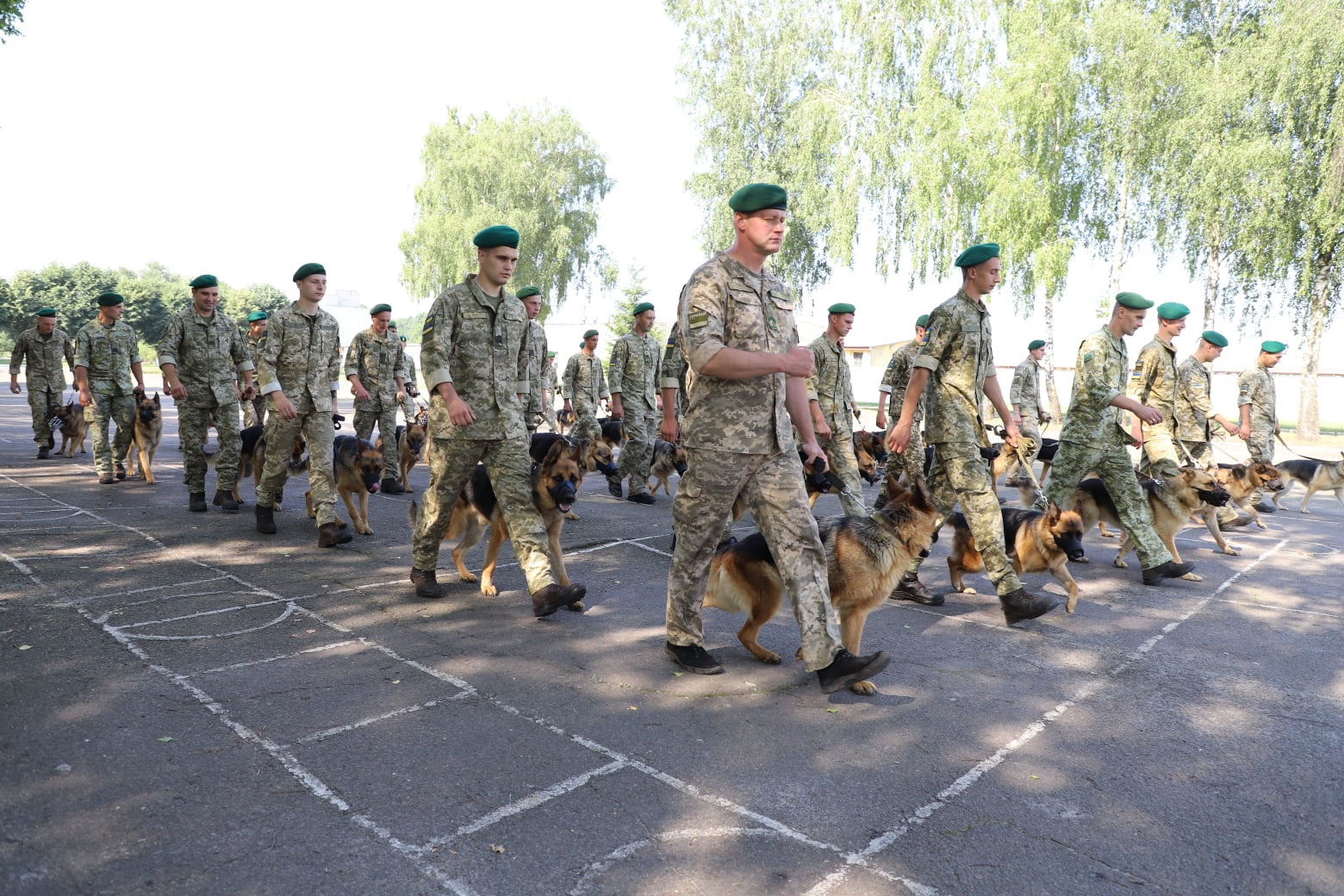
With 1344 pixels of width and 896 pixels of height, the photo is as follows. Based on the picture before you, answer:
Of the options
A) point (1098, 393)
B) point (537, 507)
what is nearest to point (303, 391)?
point (537, 507)

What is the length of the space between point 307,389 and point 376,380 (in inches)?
149

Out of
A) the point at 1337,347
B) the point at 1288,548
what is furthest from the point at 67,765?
the point at 1337,347

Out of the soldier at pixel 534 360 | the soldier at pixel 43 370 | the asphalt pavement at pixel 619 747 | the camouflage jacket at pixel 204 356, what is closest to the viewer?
the asphalt pavement at pixel 619 747

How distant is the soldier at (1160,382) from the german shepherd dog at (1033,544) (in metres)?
2.20

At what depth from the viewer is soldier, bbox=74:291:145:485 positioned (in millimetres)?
10938

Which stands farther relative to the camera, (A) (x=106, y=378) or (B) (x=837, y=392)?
(A) (x=106, y=378)

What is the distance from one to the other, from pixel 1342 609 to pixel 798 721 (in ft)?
16.8

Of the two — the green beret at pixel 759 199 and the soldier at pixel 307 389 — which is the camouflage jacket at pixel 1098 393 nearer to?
the green beret at pixel 759 199

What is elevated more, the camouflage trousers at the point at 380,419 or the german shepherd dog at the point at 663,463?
the camouflage trousers at the point at 380,419

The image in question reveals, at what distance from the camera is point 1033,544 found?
21.4 ft

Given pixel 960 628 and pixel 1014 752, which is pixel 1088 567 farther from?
pixel 1014 752

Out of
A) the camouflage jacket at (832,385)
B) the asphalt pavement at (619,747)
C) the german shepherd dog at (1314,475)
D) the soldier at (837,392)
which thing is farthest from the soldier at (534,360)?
the german shepherd dog at (1314,475)

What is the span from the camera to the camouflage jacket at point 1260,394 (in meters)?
11.9

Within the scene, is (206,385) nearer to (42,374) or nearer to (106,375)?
(106,375)
